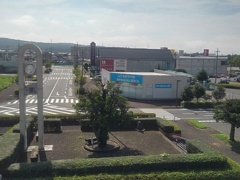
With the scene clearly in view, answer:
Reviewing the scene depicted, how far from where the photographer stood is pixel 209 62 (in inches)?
2987

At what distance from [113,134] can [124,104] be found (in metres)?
4.42

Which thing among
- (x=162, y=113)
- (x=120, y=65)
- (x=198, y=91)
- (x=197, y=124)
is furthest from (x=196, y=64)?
(x=197, y=124)

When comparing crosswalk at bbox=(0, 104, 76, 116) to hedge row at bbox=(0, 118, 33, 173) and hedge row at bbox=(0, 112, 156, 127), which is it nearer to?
hedge row at bbox=(0, 112, 156, 127)

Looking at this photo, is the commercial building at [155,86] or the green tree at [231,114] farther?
the commercial building at [155,86]

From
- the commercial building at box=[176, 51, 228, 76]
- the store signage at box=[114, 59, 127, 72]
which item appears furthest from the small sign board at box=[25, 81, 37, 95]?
the commercial building at box=[176, 51, 228, 76]

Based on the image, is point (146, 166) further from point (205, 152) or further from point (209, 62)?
point (209, 62)

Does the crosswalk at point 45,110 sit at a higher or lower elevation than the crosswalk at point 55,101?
lower

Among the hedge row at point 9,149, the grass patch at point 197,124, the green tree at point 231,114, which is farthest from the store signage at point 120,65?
the hedge row at point 9,149

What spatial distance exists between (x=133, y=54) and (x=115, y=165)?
52.8m

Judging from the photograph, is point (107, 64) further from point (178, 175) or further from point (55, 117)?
point (178, 175)

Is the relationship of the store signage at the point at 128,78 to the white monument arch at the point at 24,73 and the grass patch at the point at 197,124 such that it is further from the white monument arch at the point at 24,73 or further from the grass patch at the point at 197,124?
the white monument arch at the point at 24,73

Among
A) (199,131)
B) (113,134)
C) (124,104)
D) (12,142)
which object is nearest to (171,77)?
(199,131)

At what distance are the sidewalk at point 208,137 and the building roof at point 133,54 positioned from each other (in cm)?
3750

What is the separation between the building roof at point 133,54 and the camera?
61656 millimetres
